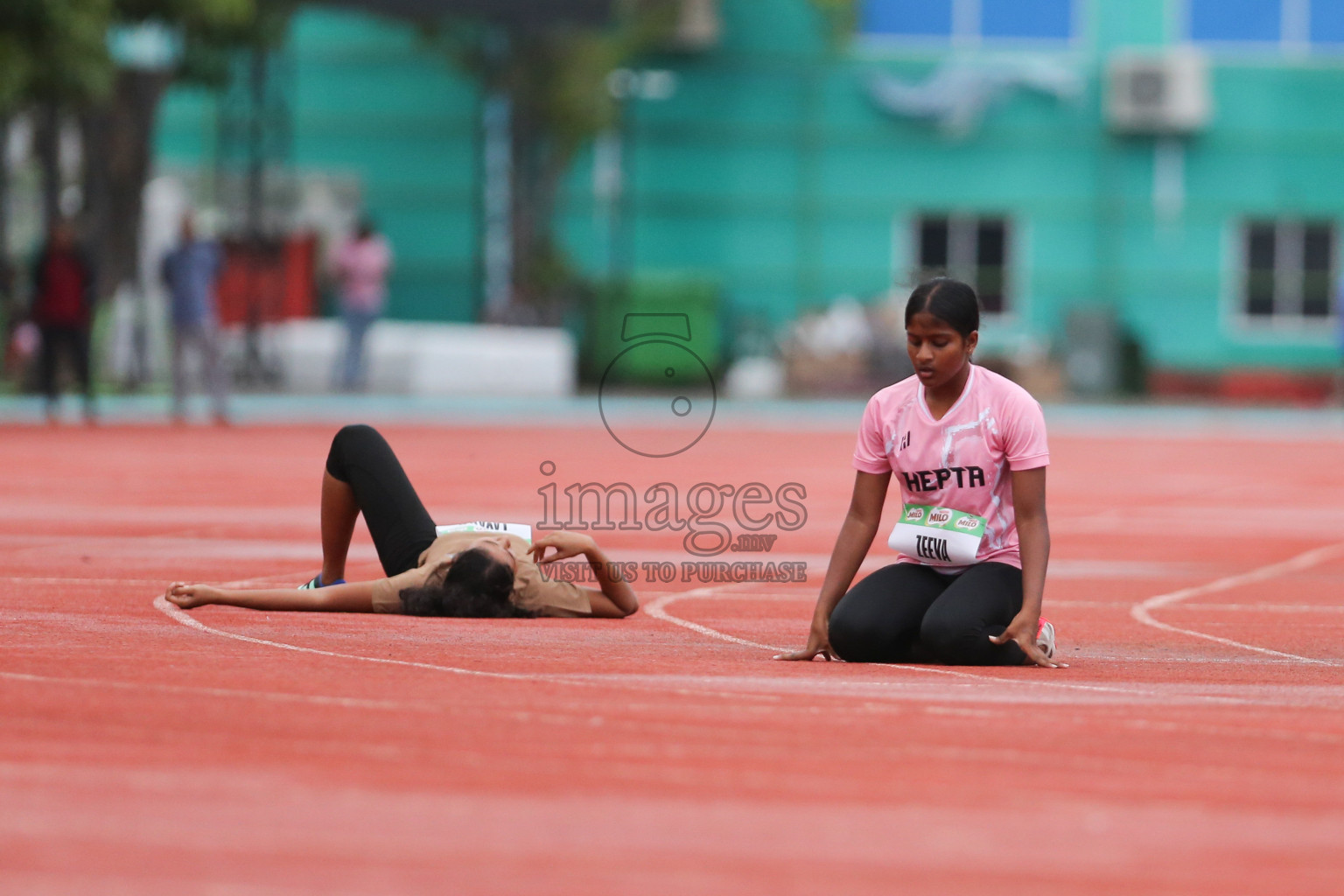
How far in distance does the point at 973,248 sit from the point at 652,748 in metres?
32.2

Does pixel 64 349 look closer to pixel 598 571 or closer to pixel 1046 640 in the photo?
pixel 598 571

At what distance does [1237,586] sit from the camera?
10281 millimetres

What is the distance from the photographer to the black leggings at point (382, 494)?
7812mm

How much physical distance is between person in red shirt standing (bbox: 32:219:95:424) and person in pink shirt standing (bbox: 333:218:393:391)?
237 inches

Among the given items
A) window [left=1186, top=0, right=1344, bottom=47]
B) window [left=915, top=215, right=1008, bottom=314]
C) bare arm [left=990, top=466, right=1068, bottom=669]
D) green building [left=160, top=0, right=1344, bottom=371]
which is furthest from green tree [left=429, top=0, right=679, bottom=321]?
bare arm [left=990, top=466, right=1068, bottom=669]

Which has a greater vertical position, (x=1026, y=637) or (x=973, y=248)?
(x=973, y=248)

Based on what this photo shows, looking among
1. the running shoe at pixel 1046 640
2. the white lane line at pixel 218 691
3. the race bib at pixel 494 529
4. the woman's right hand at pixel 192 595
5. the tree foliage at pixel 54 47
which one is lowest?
the white lane line at pixel 218 691

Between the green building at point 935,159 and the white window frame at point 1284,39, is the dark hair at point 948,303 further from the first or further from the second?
the white window frame at point 1284,39

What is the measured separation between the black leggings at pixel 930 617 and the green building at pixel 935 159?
29471mm

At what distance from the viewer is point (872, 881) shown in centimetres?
398

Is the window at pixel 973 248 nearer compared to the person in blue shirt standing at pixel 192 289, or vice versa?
the person in blue shirt standing at pixel 192 289

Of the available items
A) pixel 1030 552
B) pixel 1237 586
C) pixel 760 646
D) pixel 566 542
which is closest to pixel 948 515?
pixel 1030 552

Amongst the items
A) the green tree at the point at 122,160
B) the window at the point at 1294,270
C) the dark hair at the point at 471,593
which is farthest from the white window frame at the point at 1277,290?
the dark hair at the point at 471,593

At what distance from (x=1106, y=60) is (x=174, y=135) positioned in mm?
16338
